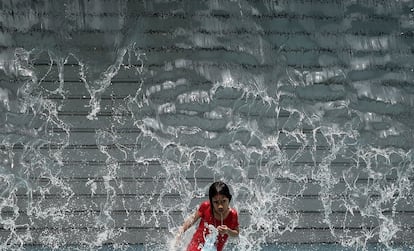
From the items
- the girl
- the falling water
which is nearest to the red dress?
the girl

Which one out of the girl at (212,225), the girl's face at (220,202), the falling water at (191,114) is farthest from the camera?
the falling water at (191,114)

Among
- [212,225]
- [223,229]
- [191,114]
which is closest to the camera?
[223,229]

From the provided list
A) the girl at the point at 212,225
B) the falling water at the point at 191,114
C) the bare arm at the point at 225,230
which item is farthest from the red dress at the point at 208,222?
the falling water at the point at 191,114

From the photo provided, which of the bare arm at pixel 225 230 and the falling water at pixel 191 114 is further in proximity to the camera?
the falling water at pixel 191 114

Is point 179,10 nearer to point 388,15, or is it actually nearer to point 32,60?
point 32,60

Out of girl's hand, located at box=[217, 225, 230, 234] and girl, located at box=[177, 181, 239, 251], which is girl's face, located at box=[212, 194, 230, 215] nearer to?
girl, located at box=[177, 181, 239, 251]

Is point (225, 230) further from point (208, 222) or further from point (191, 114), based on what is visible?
point (191, 114)

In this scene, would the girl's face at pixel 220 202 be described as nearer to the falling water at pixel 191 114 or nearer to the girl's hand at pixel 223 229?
the girl's hand at pixel 223 229

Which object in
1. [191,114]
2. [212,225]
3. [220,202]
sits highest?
[191,114]

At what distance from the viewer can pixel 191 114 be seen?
818 cm

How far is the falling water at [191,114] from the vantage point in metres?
8.11

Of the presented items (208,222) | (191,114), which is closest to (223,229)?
(208,222)

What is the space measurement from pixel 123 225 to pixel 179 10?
90.9 inches

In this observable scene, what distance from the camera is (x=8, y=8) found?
8.07 metres
